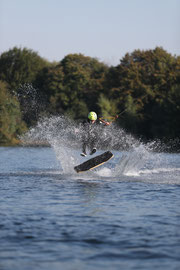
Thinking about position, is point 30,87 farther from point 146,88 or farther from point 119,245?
point 119,245

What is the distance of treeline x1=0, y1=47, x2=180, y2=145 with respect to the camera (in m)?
61.3

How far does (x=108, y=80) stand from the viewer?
76562 millimetres

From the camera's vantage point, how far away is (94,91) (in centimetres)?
7619

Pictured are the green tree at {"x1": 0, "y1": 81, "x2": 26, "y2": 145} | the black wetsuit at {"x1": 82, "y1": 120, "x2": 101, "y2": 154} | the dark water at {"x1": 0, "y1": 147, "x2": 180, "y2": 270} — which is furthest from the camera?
the green tree at {"x1": 0, "y1": 81, "x2": 26, "y2": 145}

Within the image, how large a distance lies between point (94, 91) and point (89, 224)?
66.2 metres

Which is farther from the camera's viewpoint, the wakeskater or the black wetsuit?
the wakeskater

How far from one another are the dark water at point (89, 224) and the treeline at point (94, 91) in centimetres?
4315

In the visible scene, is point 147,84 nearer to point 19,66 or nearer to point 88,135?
point 19,66

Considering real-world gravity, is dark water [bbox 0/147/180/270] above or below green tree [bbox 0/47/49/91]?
below

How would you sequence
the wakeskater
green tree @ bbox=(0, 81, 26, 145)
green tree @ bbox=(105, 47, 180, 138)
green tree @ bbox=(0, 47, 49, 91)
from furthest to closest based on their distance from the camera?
green tree @ bbox=(0, 47, 49, 91) → green tree @ bbox=(105, 47, 180, 138) → green tree @ bbox=(0, 81, 26, 145) → the wakeskater

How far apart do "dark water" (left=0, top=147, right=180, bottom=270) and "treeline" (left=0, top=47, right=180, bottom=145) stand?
4315 centimetres

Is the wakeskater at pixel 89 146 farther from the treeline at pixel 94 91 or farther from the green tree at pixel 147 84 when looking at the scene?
the green tree at pixel 147 84

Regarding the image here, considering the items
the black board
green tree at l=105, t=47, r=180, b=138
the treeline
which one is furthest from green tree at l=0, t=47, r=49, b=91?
the black board

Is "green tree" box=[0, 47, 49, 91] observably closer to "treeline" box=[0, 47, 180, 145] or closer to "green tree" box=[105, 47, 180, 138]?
"treeline" box=[0, 47, 180, 145]
